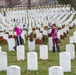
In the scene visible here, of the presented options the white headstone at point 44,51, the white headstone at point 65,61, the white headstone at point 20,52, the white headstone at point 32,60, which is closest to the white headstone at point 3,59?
the white headstone at point 32,60

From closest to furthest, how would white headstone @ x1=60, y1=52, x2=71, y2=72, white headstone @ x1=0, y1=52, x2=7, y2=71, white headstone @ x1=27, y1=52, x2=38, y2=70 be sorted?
white headstone @ x1=60, y1=52, x2=71, y2=72 < white headstone @ x1=27, y1=52, x2=38, y2=70 < white headstone @ x1=0, y1=52, x2=7, y2=71

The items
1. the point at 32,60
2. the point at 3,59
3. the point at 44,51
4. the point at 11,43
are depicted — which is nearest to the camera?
the point at 32,60

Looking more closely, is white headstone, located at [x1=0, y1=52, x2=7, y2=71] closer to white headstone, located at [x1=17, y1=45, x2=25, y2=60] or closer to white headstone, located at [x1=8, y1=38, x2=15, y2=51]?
white headstone, located at [x1=17, y1=45, x2=25, y2=60]

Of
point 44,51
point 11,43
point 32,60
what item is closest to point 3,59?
point 32,60

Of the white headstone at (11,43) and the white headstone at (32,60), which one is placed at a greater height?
the white headstone at (11,43)

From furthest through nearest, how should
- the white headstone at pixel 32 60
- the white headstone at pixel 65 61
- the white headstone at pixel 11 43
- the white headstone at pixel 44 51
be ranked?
the white headstone at pixel 11 43
the white headstone at pixel 44 51
the white headstone at pixel 32 60
the white headstone at pixel 65 61

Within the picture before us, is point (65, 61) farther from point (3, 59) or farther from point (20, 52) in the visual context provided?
point (20, 52)

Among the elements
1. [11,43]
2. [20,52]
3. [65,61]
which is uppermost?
[11,43]

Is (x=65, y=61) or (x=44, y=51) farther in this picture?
(x=44, y=51)

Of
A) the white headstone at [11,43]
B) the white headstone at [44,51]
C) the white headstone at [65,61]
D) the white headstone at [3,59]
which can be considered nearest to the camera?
the white headstone at [65,61]

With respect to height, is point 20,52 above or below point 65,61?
above

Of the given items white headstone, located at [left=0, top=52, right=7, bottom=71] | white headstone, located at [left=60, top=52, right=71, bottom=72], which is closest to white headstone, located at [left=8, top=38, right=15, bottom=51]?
white headstone, located at [left=0, top=52, right=7, bottom=71]

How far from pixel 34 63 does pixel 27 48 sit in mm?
5434

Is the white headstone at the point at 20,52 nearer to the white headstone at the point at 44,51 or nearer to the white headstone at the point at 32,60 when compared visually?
the white headstone at the point at 44,51
